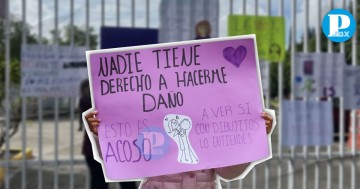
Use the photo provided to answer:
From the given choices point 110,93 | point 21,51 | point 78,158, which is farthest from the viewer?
point 78,158

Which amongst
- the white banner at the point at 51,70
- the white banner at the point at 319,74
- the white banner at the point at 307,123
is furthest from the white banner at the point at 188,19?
the white banner at the point at 307,123

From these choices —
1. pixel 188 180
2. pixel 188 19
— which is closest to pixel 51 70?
pixel 188 19

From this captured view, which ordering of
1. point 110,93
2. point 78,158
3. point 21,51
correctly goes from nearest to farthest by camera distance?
1. point 110,93
2. point 21,51
3. point 78,158

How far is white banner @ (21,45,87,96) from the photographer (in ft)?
13.1

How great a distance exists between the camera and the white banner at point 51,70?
13.1 feet

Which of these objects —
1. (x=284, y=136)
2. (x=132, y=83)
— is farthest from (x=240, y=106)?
(x=284, y=136)

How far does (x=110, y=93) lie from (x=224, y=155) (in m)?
0.57

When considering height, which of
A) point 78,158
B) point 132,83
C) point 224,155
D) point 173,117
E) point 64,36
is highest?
point 64,36

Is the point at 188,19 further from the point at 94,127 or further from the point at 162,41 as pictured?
the point at 94,127

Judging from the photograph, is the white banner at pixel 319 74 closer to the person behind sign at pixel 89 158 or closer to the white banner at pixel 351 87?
the white banner at pixel 351 87

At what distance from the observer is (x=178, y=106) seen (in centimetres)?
226

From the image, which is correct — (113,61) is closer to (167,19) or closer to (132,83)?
(132,83)

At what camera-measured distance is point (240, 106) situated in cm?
227

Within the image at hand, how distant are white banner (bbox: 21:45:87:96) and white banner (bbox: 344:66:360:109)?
228 centimetres
